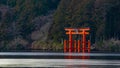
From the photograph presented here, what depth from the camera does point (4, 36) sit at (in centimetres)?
9388

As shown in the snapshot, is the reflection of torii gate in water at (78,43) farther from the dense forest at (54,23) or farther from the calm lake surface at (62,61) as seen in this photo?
the calm lake surface at (62,61)

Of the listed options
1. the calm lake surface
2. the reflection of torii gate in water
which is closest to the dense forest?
the reflection of torii gate in water

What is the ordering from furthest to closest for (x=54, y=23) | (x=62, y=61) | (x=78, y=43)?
(x=54, y=23) < (x=78, y=43) < (x=62, y=61)

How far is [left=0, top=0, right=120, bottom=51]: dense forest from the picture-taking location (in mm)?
88000

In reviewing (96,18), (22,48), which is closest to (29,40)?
(22,48)

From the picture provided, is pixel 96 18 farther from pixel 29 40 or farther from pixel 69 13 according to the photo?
pixel 29 40

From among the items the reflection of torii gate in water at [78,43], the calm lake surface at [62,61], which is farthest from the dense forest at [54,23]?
the calm lake surface at [62,61]

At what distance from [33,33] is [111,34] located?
40.8 ft

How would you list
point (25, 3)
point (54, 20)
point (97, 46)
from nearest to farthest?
1. point (97, 46)
2. point (54, 20)
3. point (25, 3)

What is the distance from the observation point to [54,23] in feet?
302

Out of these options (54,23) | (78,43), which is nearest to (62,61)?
(78,43)

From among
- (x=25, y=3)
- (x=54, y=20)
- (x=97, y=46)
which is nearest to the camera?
(x=97, y=46)

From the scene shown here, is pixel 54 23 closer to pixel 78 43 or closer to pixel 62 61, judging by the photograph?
pixel 78 43

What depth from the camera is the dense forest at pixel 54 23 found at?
88.0 m
